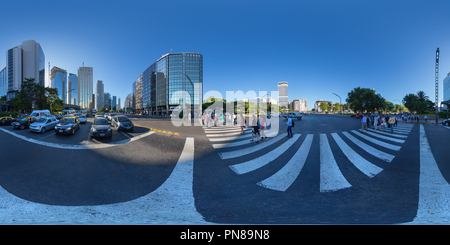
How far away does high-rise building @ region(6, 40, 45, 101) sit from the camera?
8006 centimetres

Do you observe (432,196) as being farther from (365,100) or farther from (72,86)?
(72,86)

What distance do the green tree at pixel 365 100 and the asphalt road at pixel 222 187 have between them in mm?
64911

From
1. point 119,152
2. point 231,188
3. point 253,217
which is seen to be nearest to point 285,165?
point 231,188

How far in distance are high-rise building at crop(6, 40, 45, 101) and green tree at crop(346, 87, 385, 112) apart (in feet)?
449

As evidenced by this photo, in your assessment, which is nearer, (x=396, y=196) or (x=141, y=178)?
(x=396, y=196)

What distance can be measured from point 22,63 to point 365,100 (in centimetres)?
14881

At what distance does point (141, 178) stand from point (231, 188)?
9.19 feet

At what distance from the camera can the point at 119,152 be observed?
318 inches

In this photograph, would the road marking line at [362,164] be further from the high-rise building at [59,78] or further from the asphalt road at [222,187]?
the high-rise building at [59,78]

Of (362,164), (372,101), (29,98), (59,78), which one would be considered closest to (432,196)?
(362,164)

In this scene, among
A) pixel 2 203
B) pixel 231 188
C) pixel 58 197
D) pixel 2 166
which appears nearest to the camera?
pixel 2 203

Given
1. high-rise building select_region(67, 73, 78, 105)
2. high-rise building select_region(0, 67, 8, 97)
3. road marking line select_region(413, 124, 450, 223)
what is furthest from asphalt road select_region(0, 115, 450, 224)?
high-rise building select_region(67, 73, 78, 105)

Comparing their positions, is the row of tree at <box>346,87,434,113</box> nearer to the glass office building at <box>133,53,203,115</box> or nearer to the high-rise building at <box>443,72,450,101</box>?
the high-rise building at <box>443,72,450,101</box>
